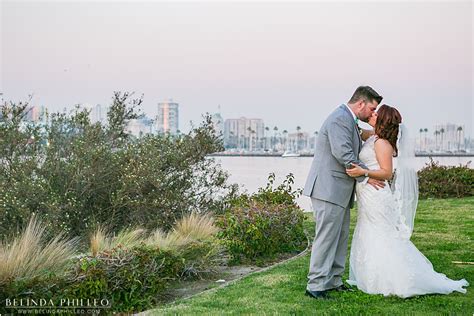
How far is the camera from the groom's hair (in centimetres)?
670

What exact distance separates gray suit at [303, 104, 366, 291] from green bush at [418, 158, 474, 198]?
1416cm

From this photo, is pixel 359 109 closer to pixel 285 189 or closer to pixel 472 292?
pixel 472 292

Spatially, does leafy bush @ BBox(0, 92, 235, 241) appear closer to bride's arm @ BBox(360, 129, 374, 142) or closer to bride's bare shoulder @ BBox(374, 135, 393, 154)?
bride's arm @ BBox(360, 129, 374, 142)

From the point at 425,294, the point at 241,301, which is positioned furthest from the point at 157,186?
the point at 425,294

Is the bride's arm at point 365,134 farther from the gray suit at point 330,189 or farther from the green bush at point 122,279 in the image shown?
the green bush at point 122,279

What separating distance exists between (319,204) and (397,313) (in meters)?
1.44

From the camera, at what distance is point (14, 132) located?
11.7 metres

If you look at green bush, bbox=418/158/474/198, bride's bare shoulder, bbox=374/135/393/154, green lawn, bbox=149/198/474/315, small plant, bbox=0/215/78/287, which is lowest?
green lawn, bbox=149/198/474/315

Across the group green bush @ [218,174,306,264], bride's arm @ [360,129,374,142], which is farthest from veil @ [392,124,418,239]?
green bush @ [218,174,306,264]

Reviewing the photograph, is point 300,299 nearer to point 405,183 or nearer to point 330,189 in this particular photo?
point 330,189

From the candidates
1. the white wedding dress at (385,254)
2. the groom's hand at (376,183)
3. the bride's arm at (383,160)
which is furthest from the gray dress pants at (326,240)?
the bride's arm at (383,160)

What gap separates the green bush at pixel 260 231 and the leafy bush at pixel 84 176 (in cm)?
210

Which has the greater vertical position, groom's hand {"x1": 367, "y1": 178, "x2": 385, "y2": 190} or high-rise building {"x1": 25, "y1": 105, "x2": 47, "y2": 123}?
high-rise building {"x1": 25, "y1": 105, "x2": 47, "y2": 123}

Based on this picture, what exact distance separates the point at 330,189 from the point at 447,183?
14558 millimetres
